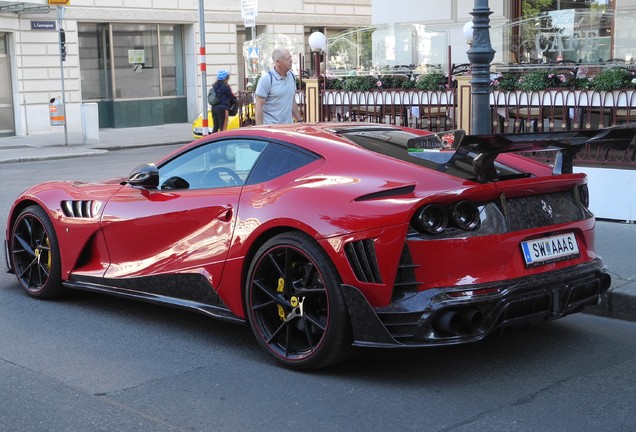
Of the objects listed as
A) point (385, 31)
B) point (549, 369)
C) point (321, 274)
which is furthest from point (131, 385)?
point (385, 31)

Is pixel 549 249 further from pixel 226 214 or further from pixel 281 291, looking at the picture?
pixel 226 214

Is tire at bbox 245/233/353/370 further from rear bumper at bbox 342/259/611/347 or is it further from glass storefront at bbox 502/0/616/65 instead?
glass storefront at bbox 502/0/616/65

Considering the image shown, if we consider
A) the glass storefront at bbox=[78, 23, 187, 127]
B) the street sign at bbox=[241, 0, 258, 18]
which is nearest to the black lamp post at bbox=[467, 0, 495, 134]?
the street sign at bbox=[241, 0, 258, 18]

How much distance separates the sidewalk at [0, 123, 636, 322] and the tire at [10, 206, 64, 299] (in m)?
3.95

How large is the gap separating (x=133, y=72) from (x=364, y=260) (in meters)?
26.3

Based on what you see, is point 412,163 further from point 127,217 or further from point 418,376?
point 127,217

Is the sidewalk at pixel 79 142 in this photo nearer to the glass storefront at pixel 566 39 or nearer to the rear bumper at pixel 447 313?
the glass storefront at pixel 566 39

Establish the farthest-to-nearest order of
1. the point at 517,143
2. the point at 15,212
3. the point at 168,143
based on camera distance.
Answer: the point at 168,143
the point at 15,212
the point at 517,143

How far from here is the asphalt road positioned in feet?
14.1

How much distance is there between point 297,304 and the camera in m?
5.00

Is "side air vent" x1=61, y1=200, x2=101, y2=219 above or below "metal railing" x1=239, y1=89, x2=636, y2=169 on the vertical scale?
below

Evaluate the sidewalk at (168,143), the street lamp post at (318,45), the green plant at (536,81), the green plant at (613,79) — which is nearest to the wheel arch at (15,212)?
the sidewalk at (168,143)

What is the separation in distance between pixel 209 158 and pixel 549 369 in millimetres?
2547

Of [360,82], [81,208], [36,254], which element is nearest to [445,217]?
[81,208]
